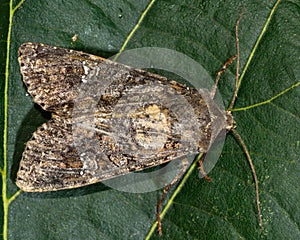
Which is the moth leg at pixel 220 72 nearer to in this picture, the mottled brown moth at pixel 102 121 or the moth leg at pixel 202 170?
the mottled brown moth at pixel 102 121

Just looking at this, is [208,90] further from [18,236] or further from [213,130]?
[18,236]

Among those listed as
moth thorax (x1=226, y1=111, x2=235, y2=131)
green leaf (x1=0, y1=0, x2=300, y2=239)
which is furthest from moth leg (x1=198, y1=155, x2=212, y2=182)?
moth thorax (x1=226, y1=111, x2=235, y2=131)

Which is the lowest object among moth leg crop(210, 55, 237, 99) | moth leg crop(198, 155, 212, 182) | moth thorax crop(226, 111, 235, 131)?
moth leg crop(198, 155, 212, 182)

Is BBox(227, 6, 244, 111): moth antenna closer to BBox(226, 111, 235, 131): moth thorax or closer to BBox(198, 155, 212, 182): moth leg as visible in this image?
BBox(226, 111, 235, 131): moth thorax

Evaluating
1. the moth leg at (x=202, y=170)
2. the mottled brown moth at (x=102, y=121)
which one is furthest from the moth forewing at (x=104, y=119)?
the moth leg at (x=202, y=170)

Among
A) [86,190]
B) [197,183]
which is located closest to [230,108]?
[197,183]

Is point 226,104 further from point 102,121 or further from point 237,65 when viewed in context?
point 102,121
